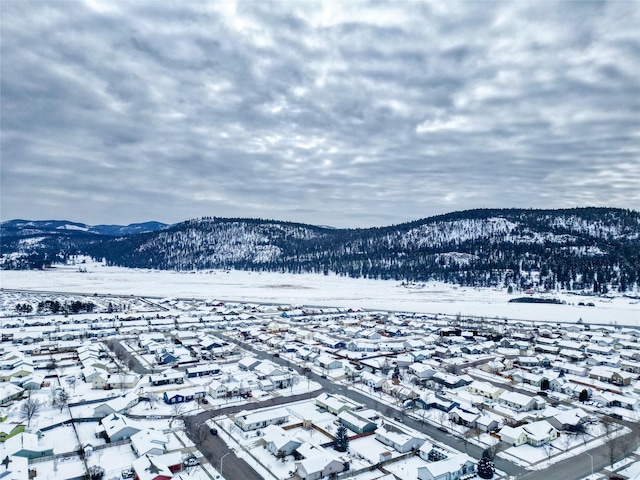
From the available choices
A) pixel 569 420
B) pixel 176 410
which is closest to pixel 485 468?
pixel 569 420

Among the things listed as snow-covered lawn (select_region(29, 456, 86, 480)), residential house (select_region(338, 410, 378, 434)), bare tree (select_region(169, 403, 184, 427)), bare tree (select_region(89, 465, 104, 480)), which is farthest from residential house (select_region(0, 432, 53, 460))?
residential house (select_region(338, 410, 378, 434))

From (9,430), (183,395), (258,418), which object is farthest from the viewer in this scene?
(183,395)

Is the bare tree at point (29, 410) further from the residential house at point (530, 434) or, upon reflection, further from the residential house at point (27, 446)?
the residential house at point (530, 434)

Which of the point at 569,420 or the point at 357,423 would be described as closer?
the point at 357,423

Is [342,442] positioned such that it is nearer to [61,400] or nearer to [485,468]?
[485,468]

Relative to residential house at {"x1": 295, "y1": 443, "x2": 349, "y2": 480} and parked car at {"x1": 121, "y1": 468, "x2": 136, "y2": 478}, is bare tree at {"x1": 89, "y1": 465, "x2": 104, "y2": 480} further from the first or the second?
residential house at {"x1": 295, "y1": 443, "x2": 349, "y2": 480}

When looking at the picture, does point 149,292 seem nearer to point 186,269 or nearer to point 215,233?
point 186,269

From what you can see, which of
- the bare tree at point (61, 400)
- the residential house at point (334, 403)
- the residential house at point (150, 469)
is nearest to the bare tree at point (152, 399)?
the bare tree at point (61, 400)

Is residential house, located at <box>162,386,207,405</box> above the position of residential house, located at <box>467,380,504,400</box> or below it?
below
